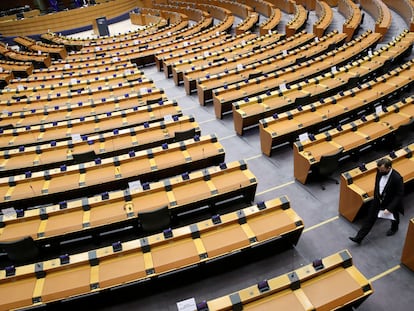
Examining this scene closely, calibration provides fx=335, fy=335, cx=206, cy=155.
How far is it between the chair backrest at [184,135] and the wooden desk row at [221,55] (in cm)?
430

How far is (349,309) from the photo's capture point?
364 cm

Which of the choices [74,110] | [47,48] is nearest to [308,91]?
[74,110]

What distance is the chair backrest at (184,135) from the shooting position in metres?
6.62

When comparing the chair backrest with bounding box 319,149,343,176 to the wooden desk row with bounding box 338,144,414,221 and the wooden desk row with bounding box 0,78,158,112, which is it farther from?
the wooden desk row with bounding box 0,78,158,112

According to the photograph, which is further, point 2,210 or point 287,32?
point 287,32

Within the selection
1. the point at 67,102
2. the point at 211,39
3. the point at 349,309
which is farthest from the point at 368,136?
the point at 211,39

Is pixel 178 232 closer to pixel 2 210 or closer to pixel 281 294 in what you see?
pixel 281 294

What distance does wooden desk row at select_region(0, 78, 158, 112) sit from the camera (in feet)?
29.5

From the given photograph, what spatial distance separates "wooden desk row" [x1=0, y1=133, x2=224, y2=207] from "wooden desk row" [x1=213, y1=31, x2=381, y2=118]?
7.35 feet

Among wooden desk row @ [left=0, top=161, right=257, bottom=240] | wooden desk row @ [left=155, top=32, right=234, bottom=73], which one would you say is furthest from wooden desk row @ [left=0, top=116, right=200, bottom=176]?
wooden desk row @ [left=155, top=32, right=234, bottom=73]

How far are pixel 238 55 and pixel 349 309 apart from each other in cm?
930

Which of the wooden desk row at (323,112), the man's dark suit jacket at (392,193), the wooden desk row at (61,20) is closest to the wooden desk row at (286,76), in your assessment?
the wooden desk row at (323,112)

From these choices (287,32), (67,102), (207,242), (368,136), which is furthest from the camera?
(287,32)

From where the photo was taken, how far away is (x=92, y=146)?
671 centimetres
